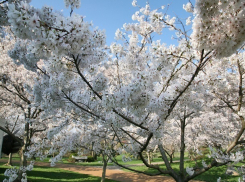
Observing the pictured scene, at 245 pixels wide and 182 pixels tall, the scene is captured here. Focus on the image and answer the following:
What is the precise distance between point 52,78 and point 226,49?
262 cm

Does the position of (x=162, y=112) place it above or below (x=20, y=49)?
below

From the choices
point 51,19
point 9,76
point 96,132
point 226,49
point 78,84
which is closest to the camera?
point 226,49

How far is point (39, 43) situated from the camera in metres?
1.89

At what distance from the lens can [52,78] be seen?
3.10 metres

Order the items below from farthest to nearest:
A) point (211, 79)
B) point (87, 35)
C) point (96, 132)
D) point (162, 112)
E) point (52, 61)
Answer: point (96, 132), point (211, 79), point (162, 112), point (52, 61), point (87, 35)

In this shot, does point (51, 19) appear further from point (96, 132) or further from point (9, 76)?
point (9, 76)

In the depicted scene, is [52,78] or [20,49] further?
[20,49]

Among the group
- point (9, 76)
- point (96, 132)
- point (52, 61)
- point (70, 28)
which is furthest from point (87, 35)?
point (9, 76)

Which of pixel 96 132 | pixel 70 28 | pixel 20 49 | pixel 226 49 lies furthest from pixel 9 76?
pixel 226 49

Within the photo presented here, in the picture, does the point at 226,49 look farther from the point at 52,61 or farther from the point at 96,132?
the point at 96,132

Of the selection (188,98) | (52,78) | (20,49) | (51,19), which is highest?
(20,49)

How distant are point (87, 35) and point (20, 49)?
7.85 feet

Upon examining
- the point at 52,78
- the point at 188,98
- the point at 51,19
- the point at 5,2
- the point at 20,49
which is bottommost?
the point at 188,98

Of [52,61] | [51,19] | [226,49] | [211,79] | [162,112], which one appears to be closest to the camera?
[226,49]
